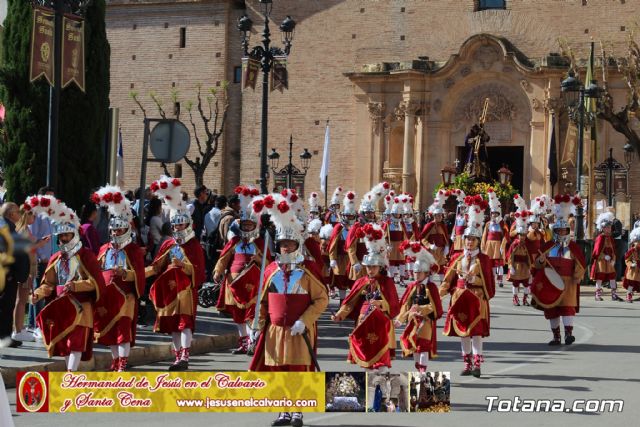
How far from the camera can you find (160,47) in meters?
51.7

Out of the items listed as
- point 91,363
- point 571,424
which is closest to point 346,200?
point 91,363

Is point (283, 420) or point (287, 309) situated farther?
point (287, 309)

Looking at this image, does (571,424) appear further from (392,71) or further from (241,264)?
(392,71)

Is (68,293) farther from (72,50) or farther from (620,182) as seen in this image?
(620,182)

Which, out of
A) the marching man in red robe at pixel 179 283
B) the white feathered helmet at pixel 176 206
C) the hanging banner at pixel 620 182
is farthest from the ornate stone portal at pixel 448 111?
the marching man in red robe at pixel 179 283

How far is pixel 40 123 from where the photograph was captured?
20.3 metres

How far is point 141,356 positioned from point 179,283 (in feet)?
4.78

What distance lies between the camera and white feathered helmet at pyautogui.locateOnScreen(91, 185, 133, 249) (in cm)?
1241

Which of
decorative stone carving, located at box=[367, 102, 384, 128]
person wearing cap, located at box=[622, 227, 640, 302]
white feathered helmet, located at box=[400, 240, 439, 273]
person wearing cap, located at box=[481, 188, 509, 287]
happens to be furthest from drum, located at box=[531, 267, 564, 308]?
decorative stone carving, located at box=[367, 102, 384, 128]

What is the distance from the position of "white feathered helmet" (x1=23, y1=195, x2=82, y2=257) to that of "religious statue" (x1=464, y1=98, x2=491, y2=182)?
2969 cm

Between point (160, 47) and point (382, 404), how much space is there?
144 feet

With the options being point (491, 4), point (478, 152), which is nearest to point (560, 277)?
point (478, 152)

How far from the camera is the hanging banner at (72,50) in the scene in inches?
656

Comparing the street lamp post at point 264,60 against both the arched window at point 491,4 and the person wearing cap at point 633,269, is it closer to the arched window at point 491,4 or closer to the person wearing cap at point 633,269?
the person wearing cap at point 633,269
